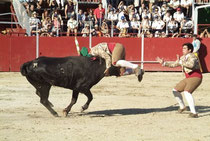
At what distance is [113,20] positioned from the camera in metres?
19.5

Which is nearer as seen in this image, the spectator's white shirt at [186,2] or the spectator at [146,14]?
the spectator at [146,14]

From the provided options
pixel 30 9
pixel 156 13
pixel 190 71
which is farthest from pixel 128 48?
pixel 190 71

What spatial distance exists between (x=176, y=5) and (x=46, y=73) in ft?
41.3

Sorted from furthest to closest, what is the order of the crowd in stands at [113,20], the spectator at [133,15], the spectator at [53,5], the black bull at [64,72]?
1. the spectator at [53,5]
2. the spectator at [133,15]
3. the crowd in stands at [113,20]
4. the black bull at [64,72]

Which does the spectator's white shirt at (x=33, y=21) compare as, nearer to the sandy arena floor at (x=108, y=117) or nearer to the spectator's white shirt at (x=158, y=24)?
the spectator's white shirt at (x=158, y=24)

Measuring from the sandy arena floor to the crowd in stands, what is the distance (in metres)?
5.63

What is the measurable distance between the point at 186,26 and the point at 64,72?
439 inches

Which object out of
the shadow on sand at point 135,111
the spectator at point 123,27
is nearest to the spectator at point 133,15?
the spectator at point 123,27

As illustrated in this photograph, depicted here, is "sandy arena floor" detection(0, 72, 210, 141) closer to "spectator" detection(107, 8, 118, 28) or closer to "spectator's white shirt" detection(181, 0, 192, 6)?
"spectator" detection(107, 8, 118, 28)

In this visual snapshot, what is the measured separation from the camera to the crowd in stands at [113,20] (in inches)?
740

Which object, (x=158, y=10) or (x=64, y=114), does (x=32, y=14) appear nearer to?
(x=158, y=10)

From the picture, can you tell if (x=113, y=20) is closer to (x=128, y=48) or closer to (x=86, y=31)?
(x=86, y=31)

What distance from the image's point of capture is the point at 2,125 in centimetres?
766

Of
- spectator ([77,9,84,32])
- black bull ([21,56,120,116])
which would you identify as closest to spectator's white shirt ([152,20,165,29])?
spectator ([77,9,84,32])
